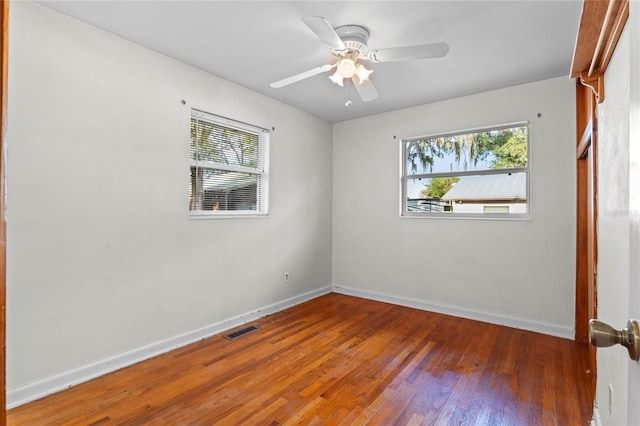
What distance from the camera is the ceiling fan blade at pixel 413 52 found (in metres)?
1.92

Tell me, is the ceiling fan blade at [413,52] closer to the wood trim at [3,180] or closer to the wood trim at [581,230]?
the wood trim at [581,230]

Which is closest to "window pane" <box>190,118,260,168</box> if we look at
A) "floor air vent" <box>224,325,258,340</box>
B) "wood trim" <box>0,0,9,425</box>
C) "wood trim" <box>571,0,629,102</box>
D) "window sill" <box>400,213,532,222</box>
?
"floor air vent" <box>224,325,258,340</box>

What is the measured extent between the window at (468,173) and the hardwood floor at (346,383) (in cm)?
136

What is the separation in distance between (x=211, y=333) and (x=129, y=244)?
1161mm

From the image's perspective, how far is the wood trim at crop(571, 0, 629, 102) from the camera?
1092 mm

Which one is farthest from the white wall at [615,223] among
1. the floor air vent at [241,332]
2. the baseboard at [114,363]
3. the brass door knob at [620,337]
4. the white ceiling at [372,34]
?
the baseboard at [114,363]

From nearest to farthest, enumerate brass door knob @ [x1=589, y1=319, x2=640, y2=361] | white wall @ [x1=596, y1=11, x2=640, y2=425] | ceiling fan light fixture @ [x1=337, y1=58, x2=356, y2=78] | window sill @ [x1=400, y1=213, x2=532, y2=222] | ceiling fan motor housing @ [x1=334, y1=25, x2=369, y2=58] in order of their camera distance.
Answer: brass door knob @ [x1=589, y1=319, x2=640, y2=361]
white wall @ [x1=596, y1=11, x2=640, y2=425]
ceiling fan motor housing @ [x1=334, y1=25, x2=369, y2=58]
ceiling fan light fixture @ [x1=337, y1=58, x2=356, y2=78]
window sill @ [x1=400, y1=213, x2=532, y2=222]

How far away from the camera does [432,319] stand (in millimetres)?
3484

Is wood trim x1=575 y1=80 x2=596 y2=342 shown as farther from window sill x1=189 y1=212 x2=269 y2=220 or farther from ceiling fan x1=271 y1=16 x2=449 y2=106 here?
window sill x1=189 y1=212 x2=269 y2=220

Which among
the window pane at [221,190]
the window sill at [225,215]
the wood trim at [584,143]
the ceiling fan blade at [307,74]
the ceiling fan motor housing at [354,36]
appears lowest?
the window sill at [225,215]

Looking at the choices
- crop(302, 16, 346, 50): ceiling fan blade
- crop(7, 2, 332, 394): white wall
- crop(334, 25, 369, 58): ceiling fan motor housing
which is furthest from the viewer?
crop(334, 25, 369, 58): ceiling fan motor housing

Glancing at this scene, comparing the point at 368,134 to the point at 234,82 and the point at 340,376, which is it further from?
the point at 340,376

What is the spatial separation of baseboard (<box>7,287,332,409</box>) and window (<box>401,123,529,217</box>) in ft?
7.79

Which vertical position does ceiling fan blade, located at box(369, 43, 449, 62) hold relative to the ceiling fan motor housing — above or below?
below
